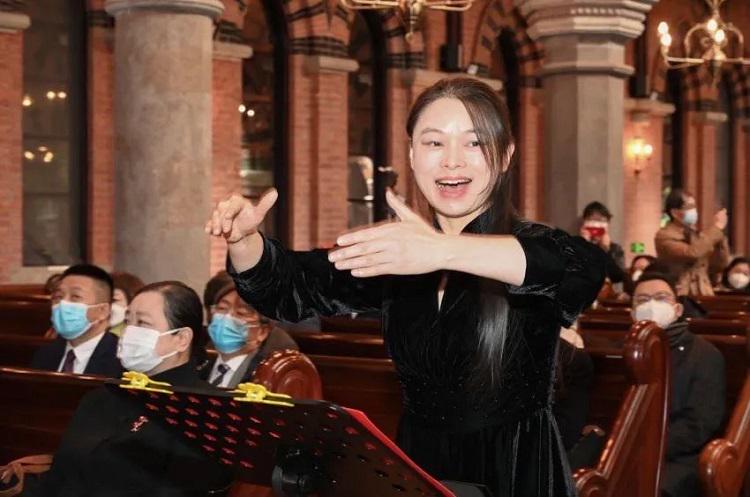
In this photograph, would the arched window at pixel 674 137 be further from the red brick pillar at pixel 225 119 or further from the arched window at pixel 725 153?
the red brick pillar at pixel 225 119

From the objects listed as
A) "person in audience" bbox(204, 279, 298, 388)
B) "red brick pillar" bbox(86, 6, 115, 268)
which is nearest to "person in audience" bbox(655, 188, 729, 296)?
"person in audience" bbox(204, 279, 298, 388)

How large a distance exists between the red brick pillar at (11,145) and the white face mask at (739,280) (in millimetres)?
7022

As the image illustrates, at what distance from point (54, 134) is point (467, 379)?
34.1 feet

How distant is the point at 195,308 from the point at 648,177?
1654cm

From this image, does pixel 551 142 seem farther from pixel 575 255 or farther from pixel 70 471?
pixel 575 255

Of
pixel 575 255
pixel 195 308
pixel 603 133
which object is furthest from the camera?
pixel 603 133

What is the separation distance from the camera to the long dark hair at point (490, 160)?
2.47 meters

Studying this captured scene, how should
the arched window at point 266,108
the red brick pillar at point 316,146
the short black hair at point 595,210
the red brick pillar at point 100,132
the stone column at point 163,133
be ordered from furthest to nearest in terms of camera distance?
1. the red brick pillar at point 316,146
2. the arched window at point 266,108
3. the red brick pillar at point 100,132
4. the short black hair at point 595,210
5. the stone column at point 163,133

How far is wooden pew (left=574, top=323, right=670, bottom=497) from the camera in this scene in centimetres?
452

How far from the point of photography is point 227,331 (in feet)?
18.0

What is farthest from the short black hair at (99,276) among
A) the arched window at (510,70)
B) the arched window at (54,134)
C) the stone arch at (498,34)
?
the arched window at (510,70)

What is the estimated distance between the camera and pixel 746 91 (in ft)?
74.4

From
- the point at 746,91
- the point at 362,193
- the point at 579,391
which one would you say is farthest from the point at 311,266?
the point at 746,91

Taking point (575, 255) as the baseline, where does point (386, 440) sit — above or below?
below
